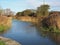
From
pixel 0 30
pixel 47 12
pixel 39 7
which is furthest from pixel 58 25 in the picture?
pixel 39 7

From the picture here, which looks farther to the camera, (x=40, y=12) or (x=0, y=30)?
(x=40, y=12)

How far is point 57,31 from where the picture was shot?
34.3m

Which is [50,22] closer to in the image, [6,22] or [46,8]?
[6,22]

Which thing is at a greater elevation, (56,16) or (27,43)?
(56,16)

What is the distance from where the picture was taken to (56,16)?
37.6m

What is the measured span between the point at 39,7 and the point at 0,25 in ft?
127

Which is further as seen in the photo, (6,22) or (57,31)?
(6,22)

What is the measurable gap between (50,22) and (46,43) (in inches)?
534

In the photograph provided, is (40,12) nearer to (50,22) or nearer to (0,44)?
(50,22)

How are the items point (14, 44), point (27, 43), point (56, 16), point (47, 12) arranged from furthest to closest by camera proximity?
point (47, 12)
point (56, 16)
point (27, 43)
point (14, 44)

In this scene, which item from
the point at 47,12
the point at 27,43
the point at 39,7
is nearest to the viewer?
the point at 27,43

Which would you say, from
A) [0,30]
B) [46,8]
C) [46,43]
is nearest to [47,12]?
[46,8]

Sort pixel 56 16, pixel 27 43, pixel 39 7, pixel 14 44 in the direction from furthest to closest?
pixel 39 7
pixel 56 16
pixel 27 43
pixel 14 44

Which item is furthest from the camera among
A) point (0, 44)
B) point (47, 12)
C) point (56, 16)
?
point (47, 12)
